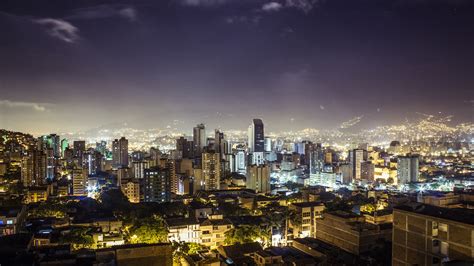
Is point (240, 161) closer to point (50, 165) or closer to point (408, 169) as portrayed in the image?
point (408, 169)

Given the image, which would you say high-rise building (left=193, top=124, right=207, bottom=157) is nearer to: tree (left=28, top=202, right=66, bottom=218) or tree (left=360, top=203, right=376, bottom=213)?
tree (left=28, top=202, right=66, bottom=218)

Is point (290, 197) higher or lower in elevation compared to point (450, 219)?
lower

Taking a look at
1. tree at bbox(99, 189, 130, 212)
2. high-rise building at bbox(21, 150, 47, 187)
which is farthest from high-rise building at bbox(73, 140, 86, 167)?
tree at bbox(99, 189, 130, 212)

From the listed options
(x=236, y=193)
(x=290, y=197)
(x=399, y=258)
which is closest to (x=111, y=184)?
(x=236, y=193)

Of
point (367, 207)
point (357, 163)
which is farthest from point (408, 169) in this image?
point (367, 207)

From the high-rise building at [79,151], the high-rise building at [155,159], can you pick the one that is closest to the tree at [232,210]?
the high-rise building at [155,159]

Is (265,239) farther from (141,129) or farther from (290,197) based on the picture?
(141,129)

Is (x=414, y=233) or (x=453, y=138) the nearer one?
(x=414, y=233)
